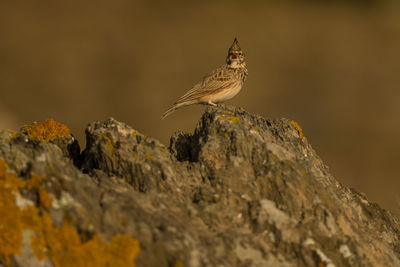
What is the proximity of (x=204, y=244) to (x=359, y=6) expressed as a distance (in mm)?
50900

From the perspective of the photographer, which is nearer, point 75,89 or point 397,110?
point 397,110

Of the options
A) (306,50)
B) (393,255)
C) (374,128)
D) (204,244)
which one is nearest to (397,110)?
(374,128)

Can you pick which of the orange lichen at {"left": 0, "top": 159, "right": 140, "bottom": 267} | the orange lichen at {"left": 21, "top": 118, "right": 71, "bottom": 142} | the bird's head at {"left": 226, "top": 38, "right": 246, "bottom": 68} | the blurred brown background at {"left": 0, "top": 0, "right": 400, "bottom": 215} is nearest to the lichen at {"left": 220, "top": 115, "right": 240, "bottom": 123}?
the orange lichen at {"left": 21, "top": 118, "right": 71, "bottom": 142}

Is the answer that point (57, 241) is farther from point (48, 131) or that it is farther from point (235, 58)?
point (235, 58)

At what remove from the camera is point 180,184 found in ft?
26.5

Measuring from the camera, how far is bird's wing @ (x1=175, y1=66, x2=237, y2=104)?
15.9 m

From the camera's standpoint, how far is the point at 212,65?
40.7 metres

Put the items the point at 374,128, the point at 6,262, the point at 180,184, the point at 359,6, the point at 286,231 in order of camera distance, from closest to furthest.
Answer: the point at 6,262 < the point at 286,231 < the point at 180,184 < the point at 374,128 < the point at 359,6

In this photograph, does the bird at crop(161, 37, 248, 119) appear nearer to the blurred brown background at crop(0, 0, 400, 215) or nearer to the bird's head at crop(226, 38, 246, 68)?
the bird's head at crop(226, 38, 246, 68)

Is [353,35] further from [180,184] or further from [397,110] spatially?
→ [180,184]

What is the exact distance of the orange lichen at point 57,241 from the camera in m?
6.12

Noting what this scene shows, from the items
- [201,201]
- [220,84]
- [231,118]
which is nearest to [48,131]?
[231,118]

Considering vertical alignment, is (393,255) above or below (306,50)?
below

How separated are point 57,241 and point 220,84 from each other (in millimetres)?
10531
